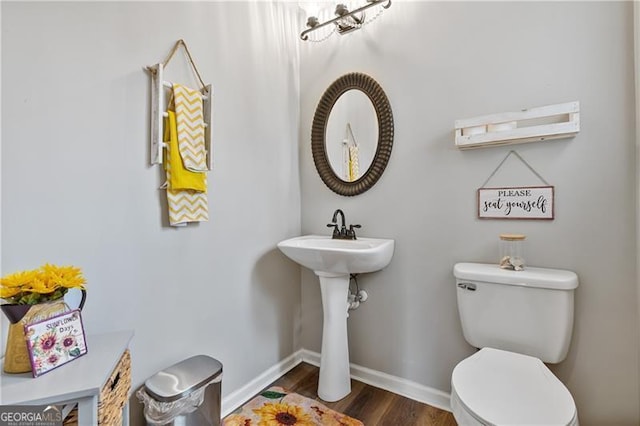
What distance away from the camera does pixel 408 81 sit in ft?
5.55

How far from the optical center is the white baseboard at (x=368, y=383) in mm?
1605

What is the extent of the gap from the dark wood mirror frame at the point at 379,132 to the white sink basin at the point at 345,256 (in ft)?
1.26

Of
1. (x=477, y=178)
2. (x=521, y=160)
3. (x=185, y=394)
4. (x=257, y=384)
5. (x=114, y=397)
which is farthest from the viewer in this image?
(x=257, y=384)

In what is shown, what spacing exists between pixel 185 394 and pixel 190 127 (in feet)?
3.69

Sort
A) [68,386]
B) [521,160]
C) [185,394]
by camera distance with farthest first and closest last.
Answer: [521,160] < [185,394] < [68,386]

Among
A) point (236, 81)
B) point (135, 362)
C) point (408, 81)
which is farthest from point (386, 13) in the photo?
point (135, 362)

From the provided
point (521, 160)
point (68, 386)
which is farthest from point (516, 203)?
point (68, 386)

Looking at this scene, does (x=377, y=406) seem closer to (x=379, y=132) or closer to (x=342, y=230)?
(x=342, y=230)

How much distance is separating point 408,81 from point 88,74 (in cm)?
151

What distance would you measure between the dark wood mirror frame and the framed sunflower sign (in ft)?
4.72

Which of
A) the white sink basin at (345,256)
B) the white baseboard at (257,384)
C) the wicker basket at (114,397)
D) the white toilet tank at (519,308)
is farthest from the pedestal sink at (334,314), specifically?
the wicker basket at (114,397)

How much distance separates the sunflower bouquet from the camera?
2.75 ft

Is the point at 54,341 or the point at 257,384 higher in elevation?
the point at 54,341

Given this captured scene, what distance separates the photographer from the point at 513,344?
1280 millimetres
